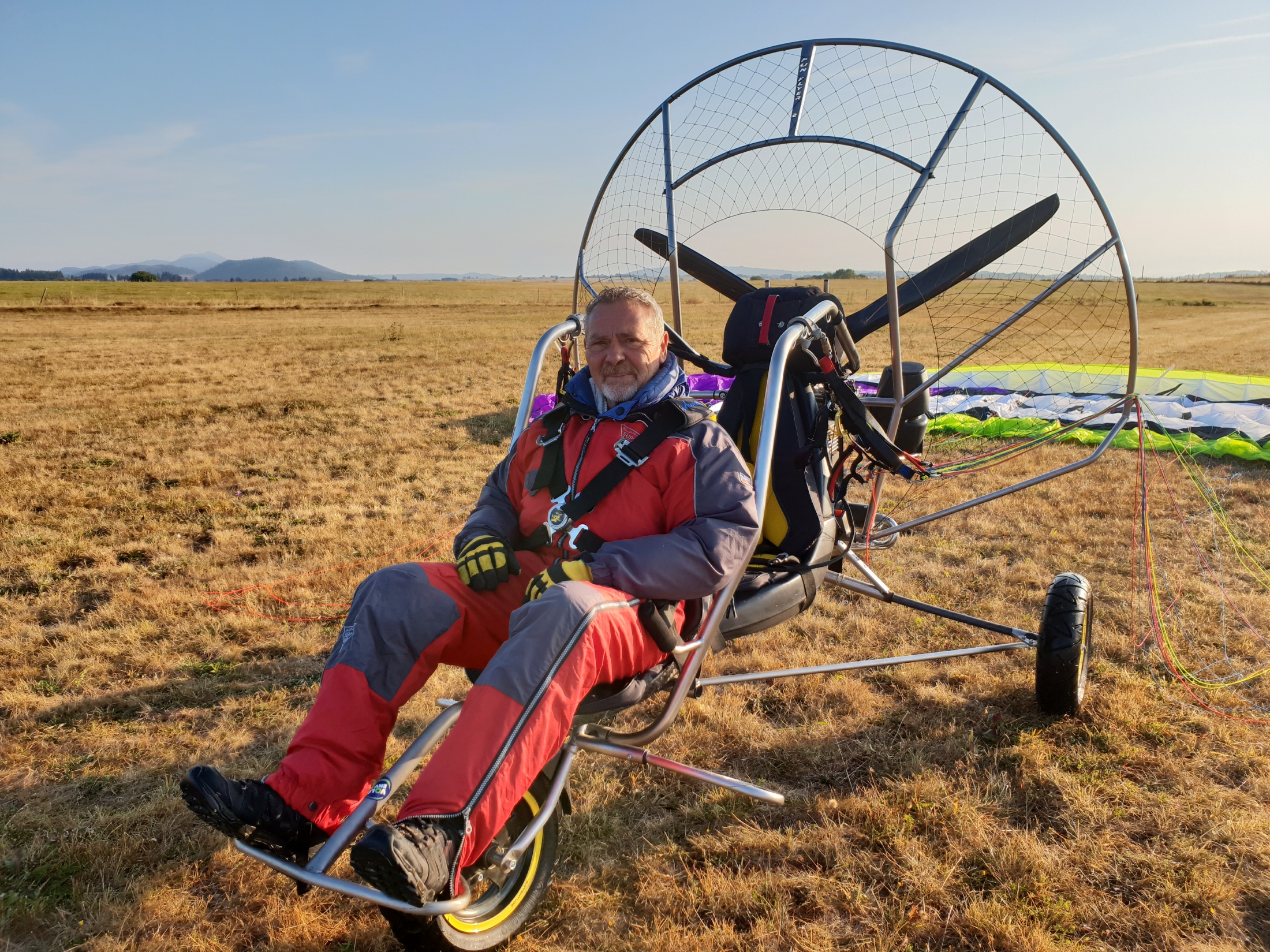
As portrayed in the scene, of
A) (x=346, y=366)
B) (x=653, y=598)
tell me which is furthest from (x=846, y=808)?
(x=346, y=366)

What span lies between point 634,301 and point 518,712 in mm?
1488

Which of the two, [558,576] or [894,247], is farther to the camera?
[894,247]

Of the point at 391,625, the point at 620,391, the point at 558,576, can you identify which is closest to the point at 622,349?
the point at 620,391

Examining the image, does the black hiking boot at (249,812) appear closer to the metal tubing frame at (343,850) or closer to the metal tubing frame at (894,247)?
the metal tubing frame at (343,850)

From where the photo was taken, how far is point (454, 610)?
235 centimetres

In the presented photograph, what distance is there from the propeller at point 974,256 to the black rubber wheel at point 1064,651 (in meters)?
1.39

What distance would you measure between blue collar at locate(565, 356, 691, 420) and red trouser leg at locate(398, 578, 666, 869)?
73 cm

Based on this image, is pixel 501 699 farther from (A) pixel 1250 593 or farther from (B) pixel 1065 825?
(A) pixel 1250 593

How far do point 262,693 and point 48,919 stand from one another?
1310 millimetres

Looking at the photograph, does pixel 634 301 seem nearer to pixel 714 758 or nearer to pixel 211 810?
pixel 714 758

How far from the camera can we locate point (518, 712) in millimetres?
1891

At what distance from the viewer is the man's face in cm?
271

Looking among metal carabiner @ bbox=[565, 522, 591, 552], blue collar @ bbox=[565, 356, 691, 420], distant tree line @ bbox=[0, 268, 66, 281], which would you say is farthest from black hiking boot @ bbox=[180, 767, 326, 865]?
distant tree line @ bbox=[0, 268, 66, 281]

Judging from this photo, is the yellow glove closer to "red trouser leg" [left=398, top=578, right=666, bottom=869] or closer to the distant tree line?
"red trouser leg" [left=398, top=578, right=666, bottom=869]
